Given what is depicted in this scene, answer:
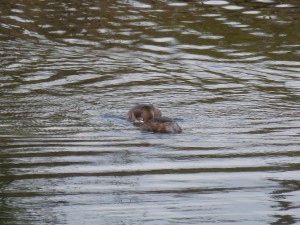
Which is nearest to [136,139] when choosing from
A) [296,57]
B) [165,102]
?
[165,102]

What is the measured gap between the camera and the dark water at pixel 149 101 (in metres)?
6.93

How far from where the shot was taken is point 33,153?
339 inches

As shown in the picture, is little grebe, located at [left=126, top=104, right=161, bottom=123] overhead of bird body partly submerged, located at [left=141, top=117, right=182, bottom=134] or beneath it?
beneath

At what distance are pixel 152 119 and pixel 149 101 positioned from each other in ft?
7.13

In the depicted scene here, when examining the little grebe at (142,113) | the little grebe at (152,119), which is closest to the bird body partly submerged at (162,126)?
the little grebe at (152,119)

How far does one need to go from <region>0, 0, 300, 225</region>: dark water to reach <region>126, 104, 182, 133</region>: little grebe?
0.39ft

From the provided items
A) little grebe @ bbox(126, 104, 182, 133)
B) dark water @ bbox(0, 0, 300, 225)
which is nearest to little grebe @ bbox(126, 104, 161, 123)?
little grebe @ bbox(126, 104, 182, 133)

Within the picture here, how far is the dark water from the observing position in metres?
6.93

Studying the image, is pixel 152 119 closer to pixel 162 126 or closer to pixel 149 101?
pixel 162 126

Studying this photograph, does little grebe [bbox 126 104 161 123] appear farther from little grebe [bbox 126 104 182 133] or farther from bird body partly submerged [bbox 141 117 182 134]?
bird body partly submerged [bbox 141 117 182 134]

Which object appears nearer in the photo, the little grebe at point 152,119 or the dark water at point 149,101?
the dark water at point 149,101

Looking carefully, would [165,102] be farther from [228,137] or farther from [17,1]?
[17,1]

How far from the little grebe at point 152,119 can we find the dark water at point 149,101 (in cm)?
12

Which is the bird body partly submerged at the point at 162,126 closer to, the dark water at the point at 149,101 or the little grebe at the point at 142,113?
the dark water at the point at 149,101
